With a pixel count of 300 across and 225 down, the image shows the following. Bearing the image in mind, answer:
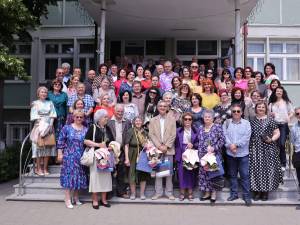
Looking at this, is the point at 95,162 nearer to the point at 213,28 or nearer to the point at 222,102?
the point at 222,102

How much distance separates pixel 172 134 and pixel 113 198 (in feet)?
5.63

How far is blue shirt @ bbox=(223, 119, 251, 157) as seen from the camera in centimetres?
825

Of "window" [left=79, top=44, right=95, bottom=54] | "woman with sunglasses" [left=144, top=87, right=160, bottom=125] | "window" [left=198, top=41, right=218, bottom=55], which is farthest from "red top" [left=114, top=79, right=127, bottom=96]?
"window" [left=79, top=44, right=95, bottom=54]

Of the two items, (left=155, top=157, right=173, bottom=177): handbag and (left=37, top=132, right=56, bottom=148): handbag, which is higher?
(left=37, top=132, right=56, bottom=148): handbag

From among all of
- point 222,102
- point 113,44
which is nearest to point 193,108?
point 222,102

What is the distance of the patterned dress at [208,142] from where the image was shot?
823 cm

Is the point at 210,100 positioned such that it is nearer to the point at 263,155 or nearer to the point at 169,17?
the point at 263,155

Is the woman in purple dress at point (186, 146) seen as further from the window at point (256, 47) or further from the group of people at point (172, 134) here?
the window at point (256, 47)

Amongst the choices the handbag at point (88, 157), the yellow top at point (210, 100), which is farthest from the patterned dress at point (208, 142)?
the handbag at point (88, 157)

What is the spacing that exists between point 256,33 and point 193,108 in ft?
36.1

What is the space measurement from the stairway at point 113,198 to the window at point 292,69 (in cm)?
1058

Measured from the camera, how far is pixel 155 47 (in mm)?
18297

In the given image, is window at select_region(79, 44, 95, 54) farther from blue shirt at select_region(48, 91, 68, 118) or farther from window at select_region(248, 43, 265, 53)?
blue shirt at select_region(48, 91, 68, 118)

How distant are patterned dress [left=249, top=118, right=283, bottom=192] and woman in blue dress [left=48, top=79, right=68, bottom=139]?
3.99 metres
